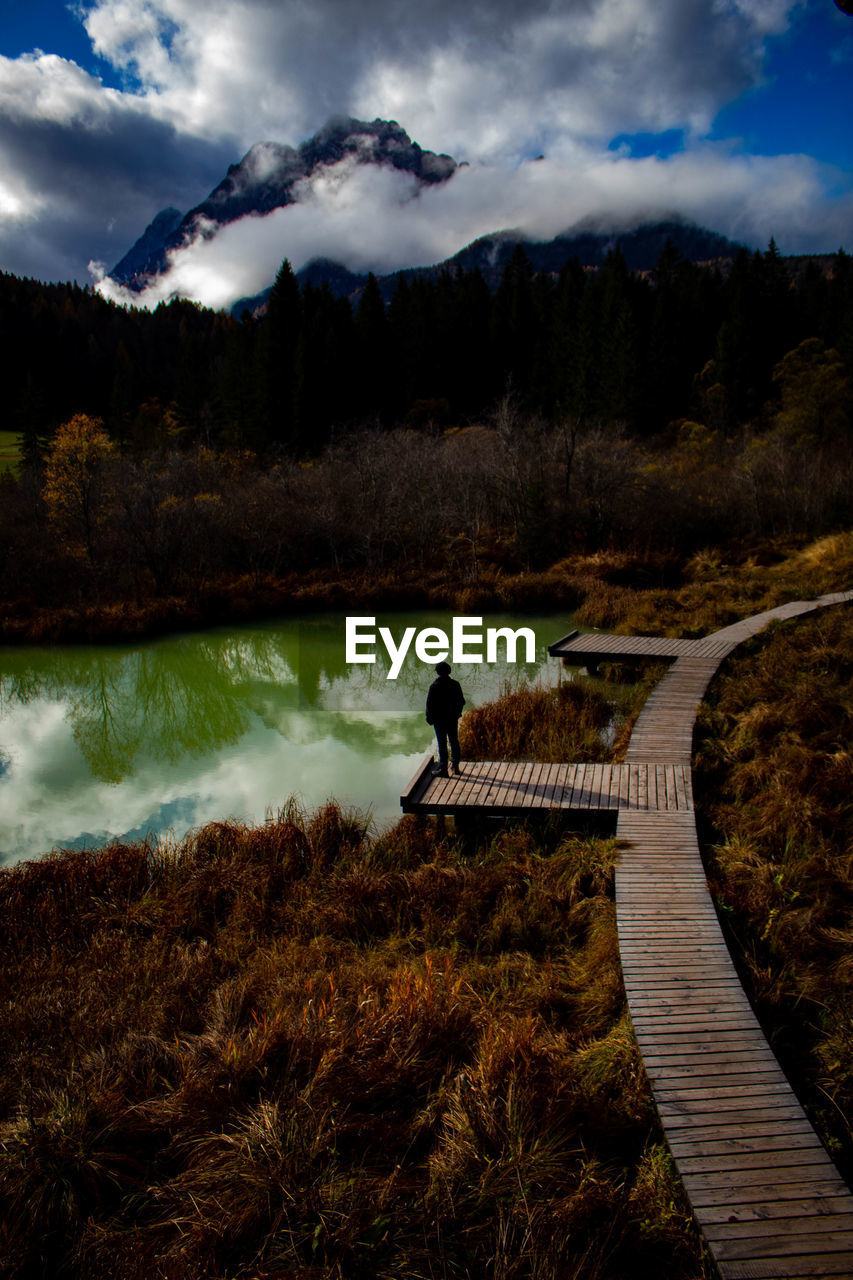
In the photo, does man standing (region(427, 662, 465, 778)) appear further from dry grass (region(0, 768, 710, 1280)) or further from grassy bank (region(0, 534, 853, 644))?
grassy bank (region(0, 534, 853, 644))

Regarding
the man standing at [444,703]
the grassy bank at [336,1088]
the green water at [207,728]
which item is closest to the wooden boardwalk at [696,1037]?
the grassy bank at [336,1088]

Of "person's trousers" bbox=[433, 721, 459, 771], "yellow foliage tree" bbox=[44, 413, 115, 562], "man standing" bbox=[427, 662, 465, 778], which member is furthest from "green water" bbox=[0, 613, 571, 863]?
"yellow foliage tree" bbox=[44, 413, 115, 562]

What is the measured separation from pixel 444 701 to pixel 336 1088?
4.74 metres

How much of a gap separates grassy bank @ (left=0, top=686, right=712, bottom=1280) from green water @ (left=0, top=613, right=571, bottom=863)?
9.98 ft

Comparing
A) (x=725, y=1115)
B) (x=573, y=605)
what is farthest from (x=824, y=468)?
(x=725, y=1115)

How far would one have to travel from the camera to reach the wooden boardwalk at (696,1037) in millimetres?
3172

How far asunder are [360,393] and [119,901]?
47.2 metres

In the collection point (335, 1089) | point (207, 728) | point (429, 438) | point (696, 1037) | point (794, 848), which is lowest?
point (207, 728)

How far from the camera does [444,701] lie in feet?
27.6

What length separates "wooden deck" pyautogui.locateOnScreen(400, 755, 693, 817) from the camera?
7906 millimetres

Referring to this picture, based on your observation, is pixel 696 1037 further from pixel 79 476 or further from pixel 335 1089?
pixel 79 476

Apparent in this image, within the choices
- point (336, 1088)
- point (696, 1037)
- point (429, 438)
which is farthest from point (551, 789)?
point (429, 438)

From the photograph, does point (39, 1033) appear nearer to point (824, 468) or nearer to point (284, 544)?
point (284, 544)

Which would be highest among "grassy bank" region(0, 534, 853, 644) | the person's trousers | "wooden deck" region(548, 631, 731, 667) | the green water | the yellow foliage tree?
the yellow foliage tree
